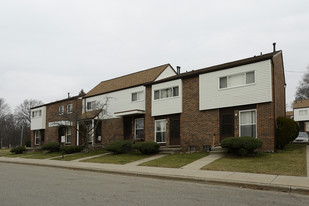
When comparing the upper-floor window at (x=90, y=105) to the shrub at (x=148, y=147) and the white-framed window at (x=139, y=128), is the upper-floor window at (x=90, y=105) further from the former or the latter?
the shrub at (x=148, y=147)

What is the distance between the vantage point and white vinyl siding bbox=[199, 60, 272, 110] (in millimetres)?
17031

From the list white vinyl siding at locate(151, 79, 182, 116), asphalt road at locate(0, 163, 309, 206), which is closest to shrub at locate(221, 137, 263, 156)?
white vinyl siding at locate(151, 79, 182, 116)

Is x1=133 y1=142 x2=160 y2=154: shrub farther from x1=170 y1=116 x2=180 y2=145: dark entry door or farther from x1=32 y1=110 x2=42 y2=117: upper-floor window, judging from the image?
x1=32 y1=110 x2=42 y2=117: upper-floor window

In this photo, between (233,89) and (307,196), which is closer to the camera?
(307,196)

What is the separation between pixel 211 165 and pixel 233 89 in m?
6.11

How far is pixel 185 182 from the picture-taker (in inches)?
440

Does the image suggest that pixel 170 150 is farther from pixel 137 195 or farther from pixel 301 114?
pixel 301 114

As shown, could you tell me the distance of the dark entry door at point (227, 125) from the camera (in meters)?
18.4

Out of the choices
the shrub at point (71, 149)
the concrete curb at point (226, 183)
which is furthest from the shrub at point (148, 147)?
the shrub at point (71, 149)

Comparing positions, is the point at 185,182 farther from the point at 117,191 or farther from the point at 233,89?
the point at 233,89

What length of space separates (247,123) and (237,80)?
270 cm

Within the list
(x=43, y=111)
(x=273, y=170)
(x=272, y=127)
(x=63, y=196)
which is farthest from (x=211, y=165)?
(x=43, y=111)

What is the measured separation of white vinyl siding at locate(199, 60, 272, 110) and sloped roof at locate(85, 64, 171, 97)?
7.14 metres

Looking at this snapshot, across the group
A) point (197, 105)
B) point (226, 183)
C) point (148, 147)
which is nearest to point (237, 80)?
point (197, 105)
